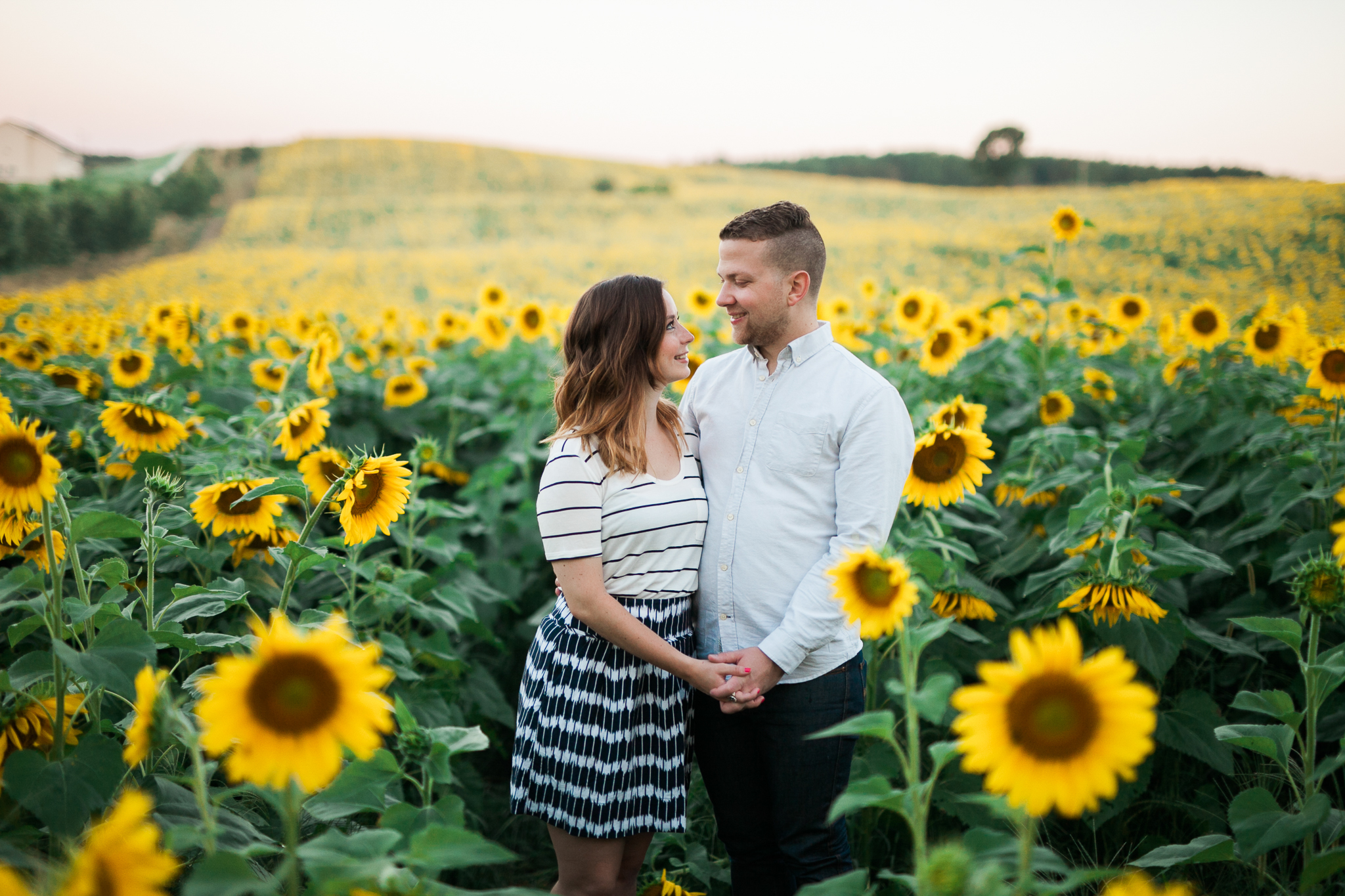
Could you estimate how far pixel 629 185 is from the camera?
41000 mm

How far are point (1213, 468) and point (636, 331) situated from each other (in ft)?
10.4

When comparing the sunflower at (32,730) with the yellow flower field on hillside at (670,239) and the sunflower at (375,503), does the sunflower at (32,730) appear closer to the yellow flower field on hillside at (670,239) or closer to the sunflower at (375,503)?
the sunflower at (375,503)

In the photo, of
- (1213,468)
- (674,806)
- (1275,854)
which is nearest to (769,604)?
(674,806)

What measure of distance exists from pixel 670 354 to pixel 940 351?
7.39 feet

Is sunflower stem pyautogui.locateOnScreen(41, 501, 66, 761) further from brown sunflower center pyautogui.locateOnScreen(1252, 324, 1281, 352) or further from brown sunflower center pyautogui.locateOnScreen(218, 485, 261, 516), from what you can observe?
brown sunflower center pyautogui.locateOnScreen(1252, 324, 1281, 352)

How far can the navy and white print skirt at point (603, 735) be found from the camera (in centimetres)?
216

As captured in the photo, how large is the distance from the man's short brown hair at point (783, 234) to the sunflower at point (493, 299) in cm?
405

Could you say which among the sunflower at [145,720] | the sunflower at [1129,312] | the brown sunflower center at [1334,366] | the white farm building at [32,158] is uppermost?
the white farm building at [32,158]

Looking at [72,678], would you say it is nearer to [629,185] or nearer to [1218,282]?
[1218,282]

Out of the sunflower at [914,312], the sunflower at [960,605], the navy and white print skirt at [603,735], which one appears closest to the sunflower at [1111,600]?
the sunflower at [960,605]

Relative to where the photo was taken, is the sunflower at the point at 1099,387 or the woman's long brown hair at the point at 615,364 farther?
the sunflower at the point at 1099,387

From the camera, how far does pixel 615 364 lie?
91.2 inches

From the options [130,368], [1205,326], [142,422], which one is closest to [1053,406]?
[1205,326]

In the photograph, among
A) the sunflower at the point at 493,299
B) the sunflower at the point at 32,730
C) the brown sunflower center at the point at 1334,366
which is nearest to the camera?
the sunflower at the point at 32,730
